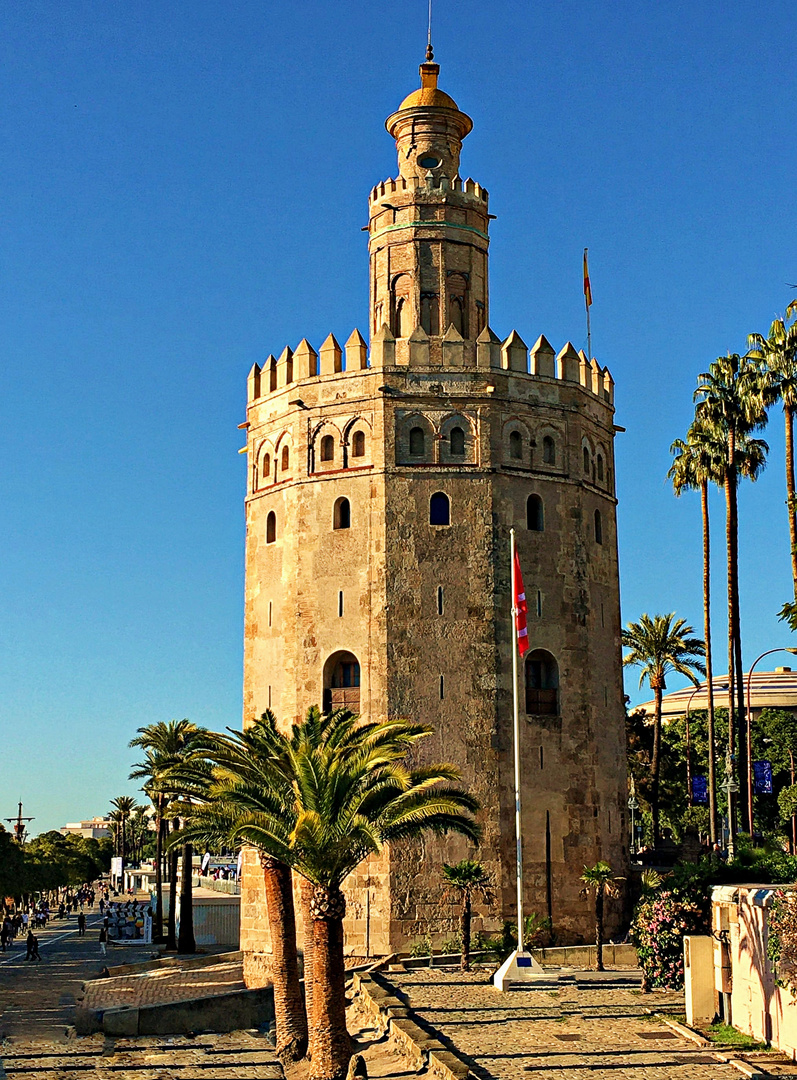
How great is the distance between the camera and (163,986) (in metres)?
33.4

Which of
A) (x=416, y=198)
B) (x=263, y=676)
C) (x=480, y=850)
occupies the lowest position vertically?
(x=480, y=850)

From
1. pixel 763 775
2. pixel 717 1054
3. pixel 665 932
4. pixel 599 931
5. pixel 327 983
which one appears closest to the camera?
pixel 717 1054

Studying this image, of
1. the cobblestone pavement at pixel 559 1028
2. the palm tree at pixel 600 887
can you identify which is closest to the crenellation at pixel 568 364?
the palm tree at pixel 600 887

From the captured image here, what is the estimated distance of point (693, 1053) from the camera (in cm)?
1956

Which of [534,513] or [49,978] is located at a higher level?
[534,513]

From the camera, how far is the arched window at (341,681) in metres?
33.7

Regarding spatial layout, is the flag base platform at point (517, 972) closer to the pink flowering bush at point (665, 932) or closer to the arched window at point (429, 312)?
the pink flowering bush at point (665, 932)

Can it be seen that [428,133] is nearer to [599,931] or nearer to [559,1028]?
[599,931]

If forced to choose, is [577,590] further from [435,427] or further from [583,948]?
[583,948]

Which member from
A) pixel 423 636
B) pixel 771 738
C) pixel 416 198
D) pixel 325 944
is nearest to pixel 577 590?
pixel 423 636

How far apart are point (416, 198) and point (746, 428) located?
1268 centimetres

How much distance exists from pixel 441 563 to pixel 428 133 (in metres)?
13.4

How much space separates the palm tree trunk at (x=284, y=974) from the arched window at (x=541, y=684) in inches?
436

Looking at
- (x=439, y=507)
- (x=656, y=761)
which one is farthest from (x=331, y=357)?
(x=656, y=761)
